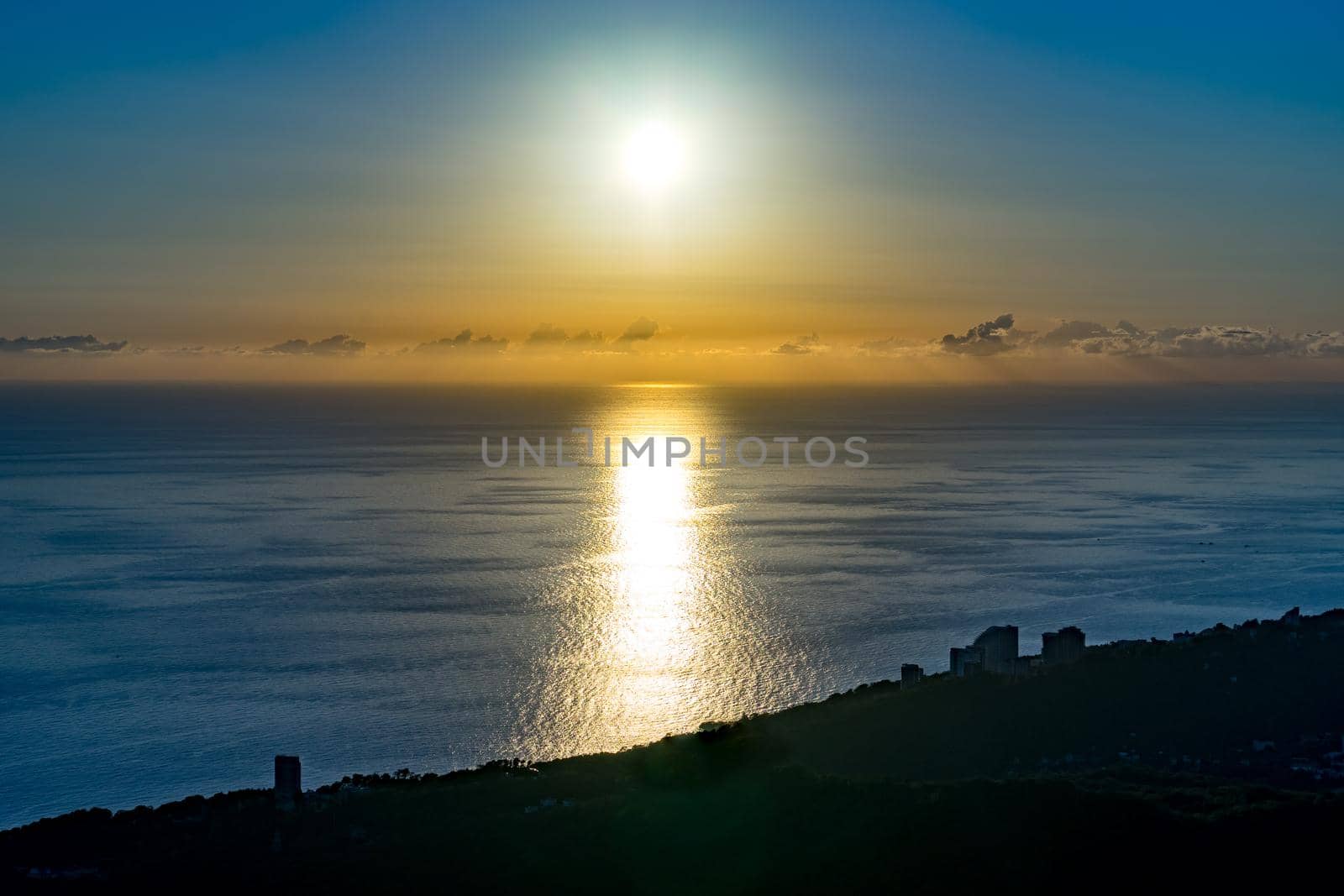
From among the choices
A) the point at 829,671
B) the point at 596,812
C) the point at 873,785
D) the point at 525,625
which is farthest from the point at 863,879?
the point at 525,625

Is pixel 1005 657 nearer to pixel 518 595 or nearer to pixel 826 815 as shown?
→ pixel 826 815

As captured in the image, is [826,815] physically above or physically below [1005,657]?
below

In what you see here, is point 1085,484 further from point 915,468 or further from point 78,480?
point 78,480

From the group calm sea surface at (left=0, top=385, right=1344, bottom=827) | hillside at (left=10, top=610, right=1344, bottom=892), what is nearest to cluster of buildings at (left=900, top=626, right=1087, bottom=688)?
hillside at (left=10, top=610, right=1344, bottom=892)

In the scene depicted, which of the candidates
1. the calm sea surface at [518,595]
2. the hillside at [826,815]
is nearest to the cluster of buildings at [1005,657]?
the hillside at [826,815]

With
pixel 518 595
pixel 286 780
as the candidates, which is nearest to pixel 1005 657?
pixel 286 780

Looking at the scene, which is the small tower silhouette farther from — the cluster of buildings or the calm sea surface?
the cluster of buildings
